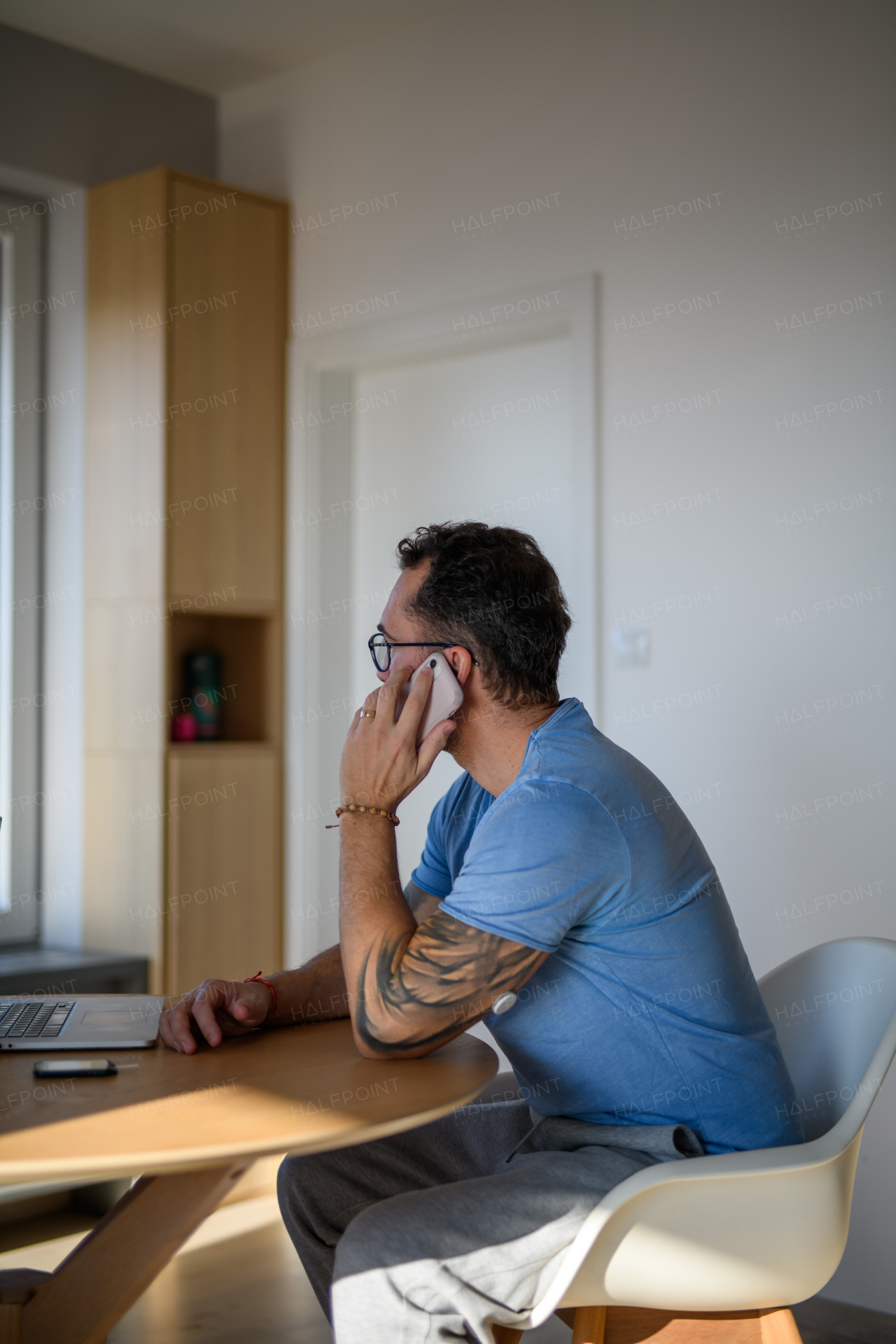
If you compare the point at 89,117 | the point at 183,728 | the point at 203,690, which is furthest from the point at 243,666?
the point at 89,117

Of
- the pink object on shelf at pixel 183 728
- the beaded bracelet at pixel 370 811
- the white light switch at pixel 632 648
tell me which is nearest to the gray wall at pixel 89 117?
the pink object on shelf at pixel 183 728

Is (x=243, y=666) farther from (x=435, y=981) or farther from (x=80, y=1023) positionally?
(x=435, y=981)

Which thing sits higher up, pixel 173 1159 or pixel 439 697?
pixel 439 697

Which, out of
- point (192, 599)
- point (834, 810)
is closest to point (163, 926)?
point (192, 599)

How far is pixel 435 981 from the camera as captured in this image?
149 cm

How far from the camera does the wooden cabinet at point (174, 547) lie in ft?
11.9

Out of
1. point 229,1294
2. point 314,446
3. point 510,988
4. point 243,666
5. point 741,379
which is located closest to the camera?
point 510,988

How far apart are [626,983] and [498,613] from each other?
1.77 feet

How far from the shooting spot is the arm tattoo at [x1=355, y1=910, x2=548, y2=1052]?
1.49 metres

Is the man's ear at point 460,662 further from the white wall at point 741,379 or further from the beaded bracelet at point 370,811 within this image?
the white wall at point 741,379

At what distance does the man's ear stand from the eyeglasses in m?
0.01

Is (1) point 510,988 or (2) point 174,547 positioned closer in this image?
(1) point 510,988

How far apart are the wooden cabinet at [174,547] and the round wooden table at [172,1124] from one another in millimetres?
1783

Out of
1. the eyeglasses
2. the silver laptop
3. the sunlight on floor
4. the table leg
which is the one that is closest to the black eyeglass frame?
the eyeglasses
